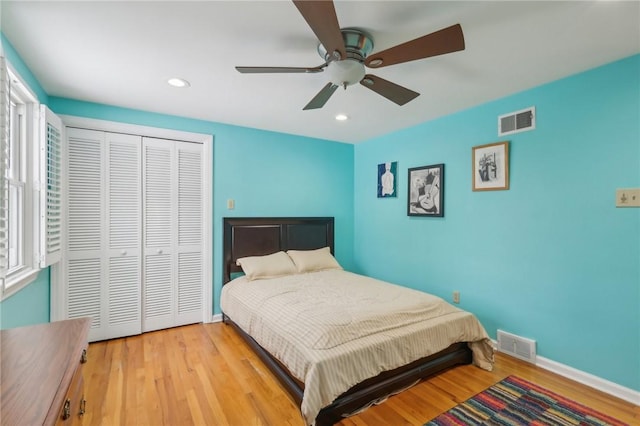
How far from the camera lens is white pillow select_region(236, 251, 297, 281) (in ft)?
10.9

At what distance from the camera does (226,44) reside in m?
1.91

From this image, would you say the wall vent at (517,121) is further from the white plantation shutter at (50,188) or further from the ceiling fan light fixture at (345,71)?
the white plantation shutter at (50,188)

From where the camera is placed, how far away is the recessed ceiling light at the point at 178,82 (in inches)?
94.4

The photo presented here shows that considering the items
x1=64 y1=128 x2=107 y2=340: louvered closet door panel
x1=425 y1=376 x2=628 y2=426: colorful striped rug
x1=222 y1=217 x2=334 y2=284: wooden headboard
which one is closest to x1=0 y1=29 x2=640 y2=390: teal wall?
x1=222 y1=217 x2=334 y2=284: wooden headboard

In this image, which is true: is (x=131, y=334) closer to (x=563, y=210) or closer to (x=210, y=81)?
(x=210, y=81)

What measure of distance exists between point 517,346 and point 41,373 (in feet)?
10.6

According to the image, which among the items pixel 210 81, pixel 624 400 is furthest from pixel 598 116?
pixel 210 81

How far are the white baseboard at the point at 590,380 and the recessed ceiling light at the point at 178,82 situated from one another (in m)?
3.78

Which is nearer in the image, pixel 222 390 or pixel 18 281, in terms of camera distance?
pixel 18 281

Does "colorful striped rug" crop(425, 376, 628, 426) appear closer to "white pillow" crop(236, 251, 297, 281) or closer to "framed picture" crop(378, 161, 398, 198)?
"white pillow" crop(236, 251, 297, 281)

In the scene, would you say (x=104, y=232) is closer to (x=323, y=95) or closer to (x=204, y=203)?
(x=204, y=203)

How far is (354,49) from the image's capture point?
1.82m

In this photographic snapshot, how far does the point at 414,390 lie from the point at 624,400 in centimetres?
143

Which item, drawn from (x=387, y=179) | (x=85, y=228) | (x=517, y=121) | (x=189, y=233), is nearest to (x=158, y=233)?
(x=189, y=233)
